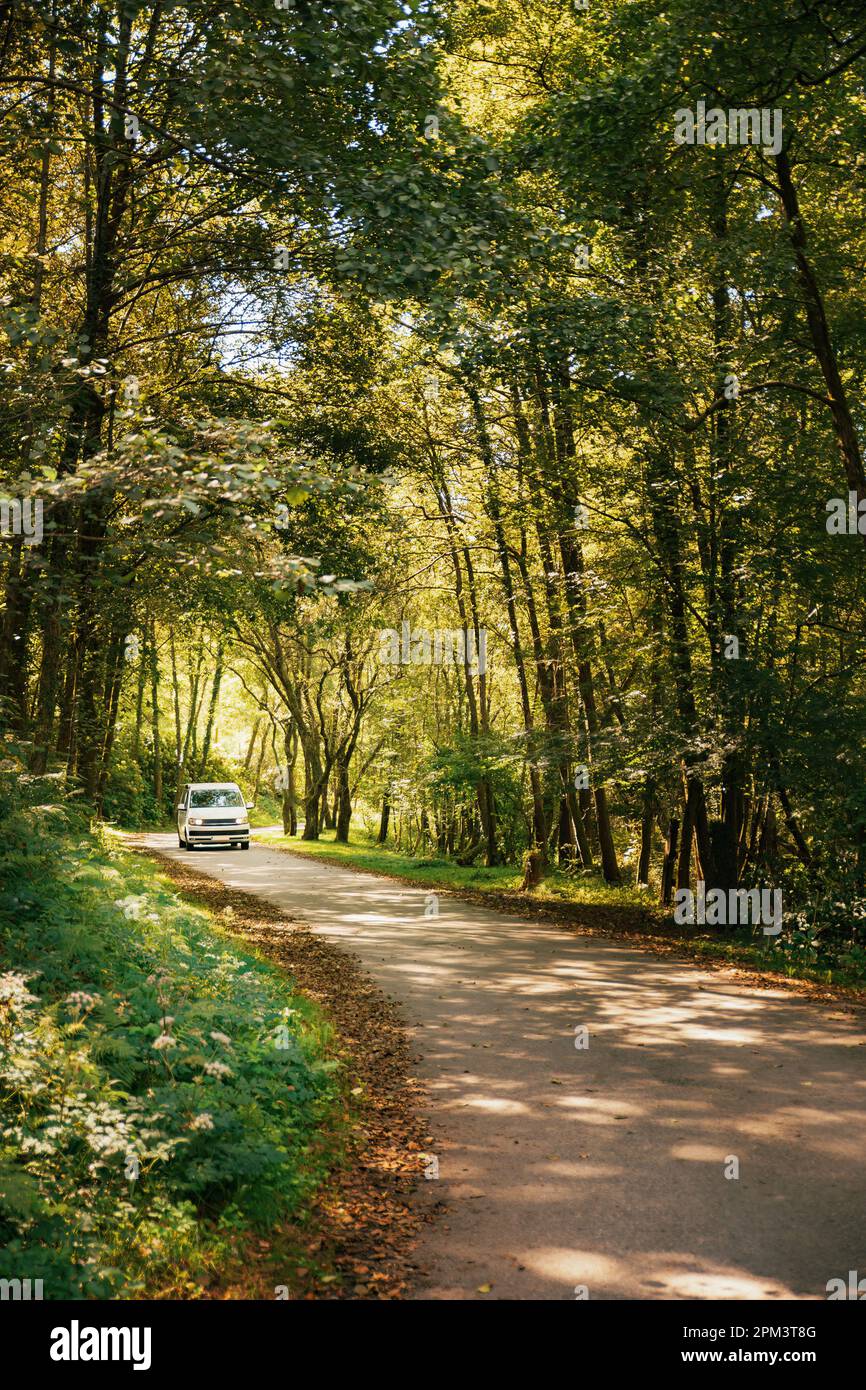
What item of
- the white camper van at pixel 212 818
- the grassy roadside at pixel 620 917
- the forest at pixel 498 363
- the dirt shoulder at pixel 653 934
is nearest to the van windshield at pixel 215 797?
the white camper van at pixel 212 818

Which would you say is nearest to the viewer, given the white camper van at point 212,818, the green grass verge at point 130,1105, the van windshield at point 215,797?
the green grass verge at point 130,1105

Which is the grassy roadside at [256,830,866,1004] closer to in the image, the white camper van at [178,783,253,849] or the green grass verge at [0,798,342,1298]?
the white camper van at [178,783,253,849]

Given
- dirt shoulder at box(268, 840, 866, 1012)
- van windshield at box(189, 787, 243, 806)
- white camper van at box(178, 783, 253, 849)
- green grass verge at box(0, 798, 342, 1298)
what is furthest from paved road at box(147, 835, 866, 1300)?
van windshield at box(189, 787, 243, 806)

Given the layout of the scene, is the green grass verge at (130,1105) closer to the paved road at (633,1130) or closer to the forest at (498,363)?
the paved road at (633,1130)

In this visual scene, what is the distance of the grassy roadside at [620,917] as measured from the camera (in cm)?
1200

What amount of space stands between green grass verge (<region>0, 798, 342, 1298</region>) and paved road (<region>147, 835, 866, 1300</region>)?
3.17 feet

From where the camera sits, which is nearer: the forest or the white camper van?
the forest

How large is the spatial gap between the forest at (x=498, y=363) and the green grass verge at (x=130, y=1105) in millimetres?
1349

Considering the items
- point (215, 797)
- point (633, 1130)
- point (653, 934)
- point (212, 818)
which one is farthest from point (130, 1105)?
point (215, 797)

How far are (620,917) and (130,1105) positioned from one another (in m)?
12.7

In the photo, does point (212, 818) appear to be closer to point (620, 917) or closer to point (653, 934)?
point (620, 917)

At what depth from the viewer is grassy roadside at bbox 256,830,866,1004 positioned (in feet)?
39.4
